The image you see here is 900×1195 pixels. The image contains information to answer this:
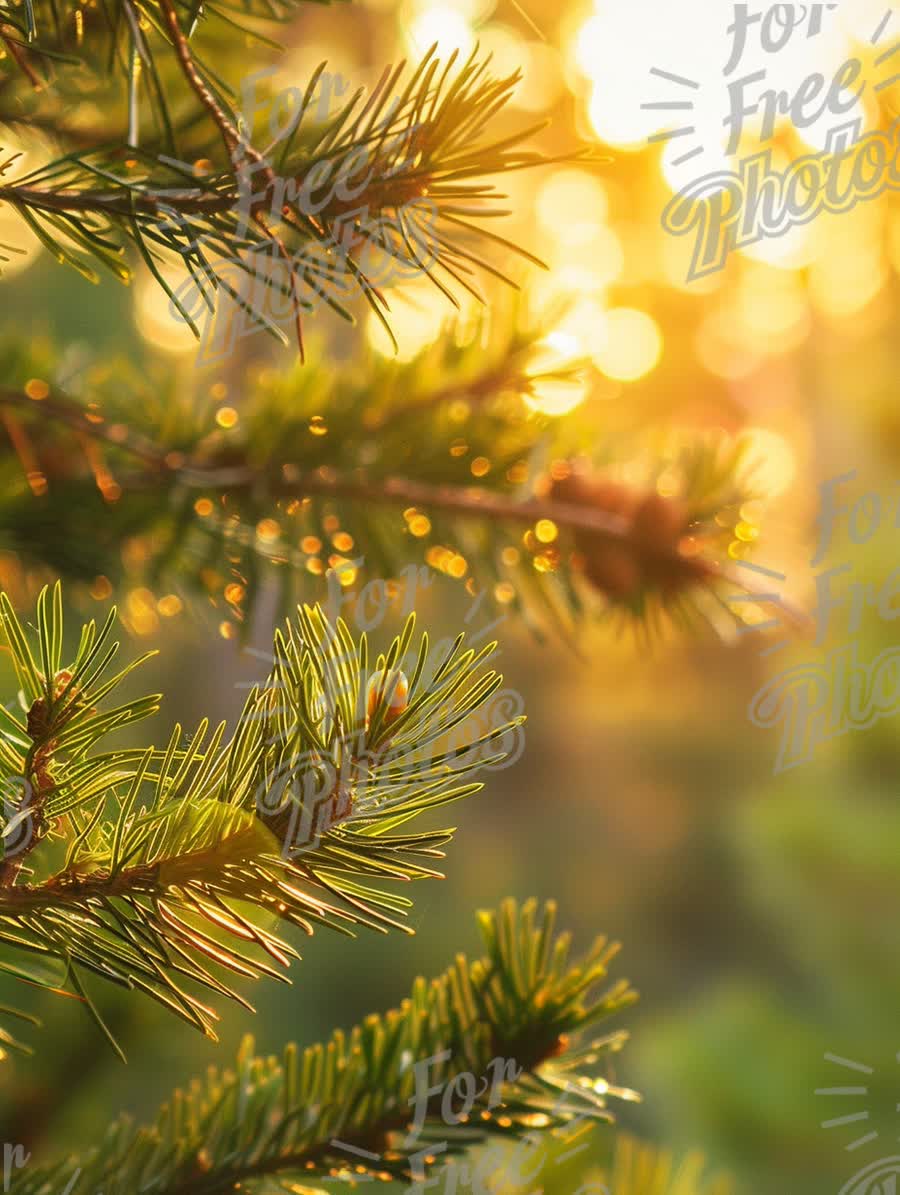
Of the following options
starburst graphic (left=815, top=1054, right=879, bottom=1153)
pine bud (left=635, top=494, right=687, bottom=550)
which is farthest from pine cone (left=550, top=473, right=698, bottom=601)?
starburst graphic (left=815, top=1054, right=879, bottom=1153)

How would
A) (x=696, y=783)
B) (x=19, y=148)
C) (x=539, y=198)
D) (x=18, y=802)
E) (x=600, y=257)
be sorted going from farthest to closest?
(x=696, y=783) < (x=600, y=257) < (x=539, y=198) < (x=19, y=148) < (x=18, y=802)

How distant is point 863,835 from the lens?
182 centimetres

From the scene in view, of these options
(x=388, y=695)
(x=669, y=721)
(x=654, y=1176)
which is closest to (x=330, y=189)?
(x=388, y=695)

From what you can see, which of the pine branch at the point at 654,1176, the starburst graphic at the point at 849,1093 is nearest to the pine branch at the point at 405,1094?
the pine branch at the point at 654,1176

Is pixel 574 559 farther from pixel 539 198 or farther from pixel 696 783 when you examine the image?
pixel 696 783

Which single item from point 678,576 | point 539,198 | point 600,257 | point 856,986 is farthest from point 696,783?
point 678,576

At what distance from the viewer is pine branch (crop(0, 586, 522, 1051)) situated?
0.14m

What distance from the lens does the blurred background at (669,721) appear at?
0.48 m

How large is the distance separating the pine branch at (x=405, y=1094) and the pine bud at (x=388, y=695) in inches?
3.6

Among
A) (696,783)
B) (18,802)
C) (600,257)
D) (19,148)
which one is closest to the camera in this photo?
(18,802)

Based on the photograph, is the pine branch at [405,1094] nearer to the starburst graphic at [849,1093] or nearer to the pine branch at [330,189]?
the pine branch at [330,189]

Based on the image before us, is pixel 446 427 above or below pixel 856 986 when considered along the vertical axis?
below

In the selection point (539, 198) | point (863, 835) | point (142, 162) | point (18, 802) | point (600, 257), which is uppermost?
point (600, 257)

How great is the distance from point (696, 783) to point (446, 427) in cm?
369
